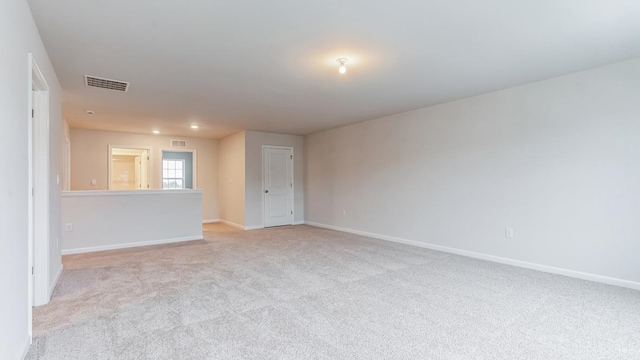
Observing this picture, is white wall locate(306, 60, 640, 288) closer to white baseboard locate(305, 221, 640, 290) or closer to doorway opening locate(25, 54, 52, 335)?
white baseboard locate(305, 221, 640, 290)

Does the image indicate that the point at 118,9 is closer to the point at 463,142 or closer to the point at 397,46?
the point at 397,46

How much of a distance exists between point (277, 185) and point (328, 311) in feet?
17.4

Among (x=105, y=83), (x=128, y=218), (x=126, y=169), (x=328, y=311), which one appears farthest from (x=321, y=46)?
(x=126, y=169)

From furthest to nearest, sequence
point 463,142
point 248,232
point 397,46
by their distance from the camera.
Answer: point 248,232 < point 463,142 < point 397,46

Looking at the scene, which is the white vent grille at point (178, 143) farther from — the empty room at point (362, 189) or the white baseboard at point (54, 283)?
the white baseboard at point (54, 283)

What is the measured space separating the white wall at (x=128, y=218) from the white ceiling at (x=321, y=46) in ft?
5.32

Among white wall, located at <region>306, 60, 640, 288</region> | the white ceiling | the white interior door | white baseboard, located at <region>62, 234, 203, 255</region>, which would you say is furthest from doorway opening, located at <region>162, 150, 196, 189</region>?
white wall, located at <region>306, 60, 640, 288</region>

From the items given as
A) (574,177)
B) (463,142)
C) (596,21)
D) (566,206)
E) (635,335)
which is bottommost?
(635,335)

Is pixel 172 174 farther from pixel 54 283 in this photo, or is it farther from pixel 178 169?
pixel 54 283

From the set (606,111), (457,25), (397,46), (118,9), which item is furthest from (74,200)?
(606,111)

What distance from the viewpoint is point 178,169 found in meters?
8.20

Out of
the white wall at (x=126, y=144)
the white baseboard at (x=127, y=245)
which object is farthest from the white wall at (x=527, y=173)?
the white wall at (x=126, y=144)

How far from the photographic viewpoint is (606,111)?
11.1 feet

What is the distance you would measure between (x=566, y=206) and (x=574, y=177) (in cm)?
36
